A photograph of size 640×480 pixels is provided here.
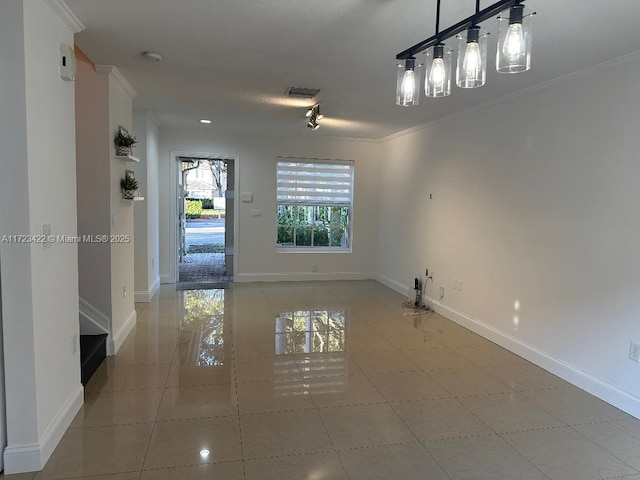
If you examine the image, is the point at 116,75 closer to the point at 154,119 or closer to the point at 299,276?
the point at 154,119

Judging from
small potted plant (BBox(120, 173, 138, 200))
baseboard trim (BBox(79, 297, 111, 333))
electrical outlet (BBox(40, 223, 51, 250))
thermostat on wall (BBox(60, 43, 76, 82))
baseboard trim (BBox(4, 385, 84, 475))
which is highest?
thermostat on wall (BBox(60, 43, 76, 82))

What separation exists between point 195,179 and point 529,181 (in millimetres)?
8971

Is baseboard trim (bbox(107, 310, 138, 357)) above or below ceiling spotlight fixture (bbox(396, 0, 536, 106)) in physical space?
below

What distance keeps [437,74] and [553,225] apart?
2186mm

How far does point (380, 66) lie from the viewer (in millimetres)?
3295

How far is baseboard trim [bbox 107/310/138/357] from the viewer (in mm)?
3717

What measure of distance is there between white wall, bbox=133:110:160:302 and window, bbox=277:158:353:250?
6.72 ft

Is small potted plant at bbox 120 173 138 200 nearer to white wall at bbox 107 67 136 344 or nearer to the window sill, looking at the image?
white wall at bbox 107 67 136 344

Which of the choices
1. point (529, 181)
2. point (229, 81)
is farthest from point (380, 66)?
point (529, 181)

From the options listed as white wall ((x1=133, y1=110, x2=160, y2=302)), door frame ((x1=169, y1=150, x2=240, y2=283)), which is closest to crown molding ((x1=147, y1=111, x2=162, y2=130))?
white wall ((x1=133, y1=110, x2=160, y2=302))

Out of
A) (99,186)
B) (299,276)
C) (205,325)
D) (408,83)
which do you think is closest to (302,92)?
(99,186)

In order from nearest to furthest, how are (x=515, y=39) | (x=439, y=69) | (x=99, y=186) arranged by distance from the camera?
(x=515, y=39)
(x=439, y=69)
(x=99, y=186)

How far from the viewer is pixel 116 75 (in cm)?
366

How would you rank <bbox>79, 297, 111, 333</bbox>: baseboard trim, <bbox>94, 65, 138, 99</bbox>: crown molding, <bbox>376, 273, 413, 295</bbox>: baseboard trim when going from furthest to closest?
<bbox>376, 273, 413, 295</bbox>: baseboard trim, <bbox>79, 297, 111, 333</bbox>: baseboard trim, <bbox>94, 65, 138, 99</bbox>: crown molding
